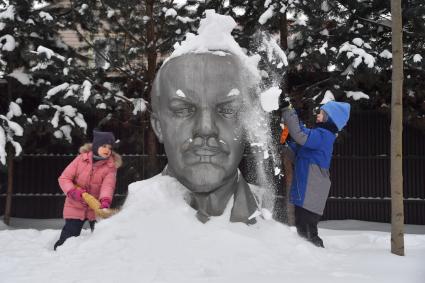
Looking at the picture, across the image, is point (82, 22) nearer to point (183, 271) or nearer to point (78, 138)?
point (78, 138)

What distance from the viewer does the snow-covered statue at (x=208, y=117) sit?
3977 mm

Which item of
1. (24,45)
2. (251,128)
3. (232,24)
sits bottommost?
(251,128)

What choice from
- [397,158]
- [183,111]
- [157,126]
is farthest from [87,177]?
[397,158]

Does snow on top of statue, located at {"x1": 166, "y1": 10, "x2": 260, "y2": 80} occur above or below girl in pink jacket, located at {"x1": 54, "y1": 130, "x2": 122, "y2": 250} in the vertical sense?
above

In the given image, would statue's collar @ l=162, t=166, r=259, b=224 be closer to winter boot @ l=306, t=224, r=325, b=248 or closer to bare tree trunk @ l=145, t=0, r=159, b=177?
winter boot @ l=306, t=224, r=325, b=248

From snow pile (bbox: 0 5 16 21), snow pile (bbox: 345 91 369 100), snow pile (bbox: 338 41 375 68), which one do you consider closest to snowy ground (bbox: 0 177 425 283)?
snow pile (bbox: 338 41 375 68)

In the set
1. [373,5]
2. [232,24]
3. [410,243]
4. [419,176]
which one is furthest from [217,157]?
[419,176]

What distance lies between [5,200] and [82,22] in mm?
4120

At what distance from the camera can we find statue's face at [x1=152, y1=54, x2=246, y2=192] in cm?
397

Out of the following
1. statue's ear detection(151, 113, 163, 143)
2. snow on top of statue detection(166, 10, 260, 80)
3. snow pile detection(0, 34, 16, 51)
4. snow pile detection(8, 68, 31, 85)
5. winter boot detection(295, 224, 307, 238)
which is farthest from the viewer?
snow pile detection(8, 68, 31, 85)

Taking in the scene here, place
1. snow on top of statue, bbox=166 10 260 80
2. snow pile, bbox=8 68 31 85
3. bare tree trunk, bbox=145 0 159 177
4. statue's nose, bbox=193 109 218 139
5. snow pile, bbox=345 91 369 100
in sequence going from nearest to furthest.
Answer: statue's nose, bbox=193 109 218 139, snow on top of statue, bbox=166 10 260 80, snow pile, bbox=345 91 369 100, bare tree trunk, bbox=145 0 159 177, snow pile, bbox=8 68 31 85

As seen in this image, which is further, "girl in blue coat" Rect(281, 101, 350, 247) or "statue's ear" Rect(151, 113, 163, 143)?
"statue's ear" Rect(151, 113, 163, 143)

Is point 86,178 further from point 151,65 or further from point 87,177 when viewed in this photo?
point 151,65

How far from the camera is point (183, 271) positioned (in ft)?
10.1
